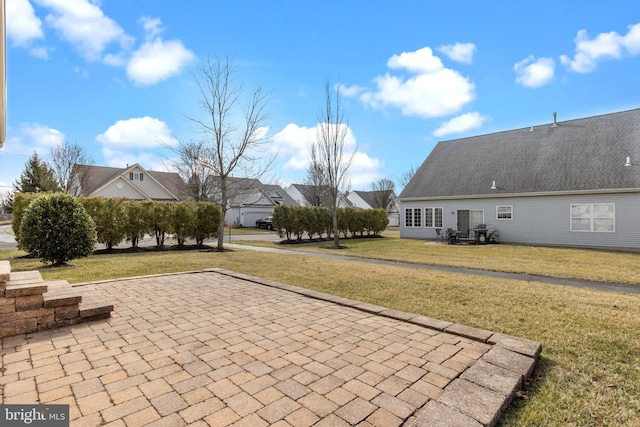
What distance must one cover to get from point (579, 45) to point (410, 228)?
1257 cm

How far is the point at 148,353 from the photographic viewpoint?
2.93 metres

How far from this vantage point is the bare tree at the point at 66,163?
24047 mm

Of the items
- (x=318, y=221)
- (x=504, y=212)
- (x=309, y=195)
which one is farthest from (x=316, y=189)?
(x=504, y=212)

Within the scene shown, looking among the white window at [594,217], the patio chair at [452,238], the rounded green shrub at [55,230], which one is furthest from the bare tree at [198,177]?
the white window at [594,217]

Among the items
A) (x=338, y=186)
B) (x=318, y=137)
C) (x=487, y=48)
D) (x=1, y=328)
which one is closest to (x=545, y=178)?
(x=487, y=48)

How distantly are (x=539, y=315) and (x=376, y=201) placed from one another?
43.5m

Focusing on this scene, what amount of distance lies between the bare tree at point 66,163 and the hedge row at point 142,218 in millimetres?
16385

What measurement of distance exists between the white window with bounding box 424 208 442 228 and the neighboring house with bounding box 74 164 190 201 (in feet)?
69.1

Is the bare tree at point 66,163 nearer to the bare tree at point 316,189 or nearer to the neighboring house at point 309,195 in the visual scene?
the bare tree at point 316,189

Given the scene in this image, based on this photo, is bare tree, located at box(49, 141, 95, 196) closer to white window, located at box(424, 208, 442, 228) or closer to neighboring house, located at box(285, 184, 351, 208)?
neighboring house, located at box(285, 184, 351, 208)

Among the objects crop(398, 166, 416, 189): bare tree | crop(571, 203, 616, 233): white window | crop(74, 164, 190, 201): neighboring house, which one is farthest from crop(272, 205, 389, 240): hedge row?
crop(398, 166, 416, 189): bare tree

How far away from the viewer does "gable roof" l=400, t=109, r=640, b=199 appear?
15.4 m

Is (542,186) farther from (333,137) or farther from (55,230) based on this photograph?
(55,230)

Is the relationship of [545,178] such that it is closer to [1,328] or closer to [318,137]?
[318,137]
